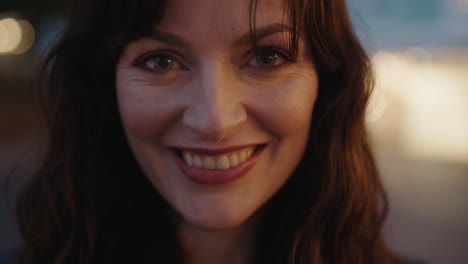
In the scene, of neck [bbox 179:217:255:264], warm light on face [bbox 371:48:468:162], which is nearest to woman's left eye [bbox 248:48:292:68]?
neck [bbox 179:217:255:264]

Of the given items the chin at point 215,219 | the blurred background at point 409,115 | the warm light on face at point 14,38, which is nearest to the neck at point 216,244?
the chin at point 215,219

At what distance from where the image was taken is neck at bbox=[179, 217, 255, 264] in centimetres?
126

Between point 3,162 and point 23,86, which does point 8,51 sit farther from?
point 3,162

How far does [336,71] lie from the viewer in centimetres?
117

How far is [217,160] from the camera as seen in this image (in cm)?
108

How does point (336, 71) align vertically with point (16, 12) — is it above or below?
below

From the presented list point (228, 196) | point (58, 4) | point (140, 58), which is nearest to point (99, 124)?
point (140, 58)

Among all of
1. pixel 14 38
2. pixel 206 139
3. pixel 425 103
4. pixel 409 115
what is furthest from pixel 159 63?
pixel 14 38

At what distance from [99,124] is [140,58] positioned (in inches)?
13.5

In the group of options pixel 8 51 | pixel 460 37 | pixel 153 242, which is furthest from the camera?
pixel 8 51

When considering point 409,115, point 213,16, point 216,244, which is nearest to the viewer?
point 213,16

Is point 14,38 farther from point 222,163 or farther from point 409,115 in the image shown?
point 222,163

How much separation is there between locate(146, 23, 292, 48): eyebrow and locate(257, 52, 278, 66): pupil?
7 centimetres

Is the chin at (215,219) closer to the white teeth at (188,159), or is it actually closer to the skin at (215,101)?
the skin at (215,101)
